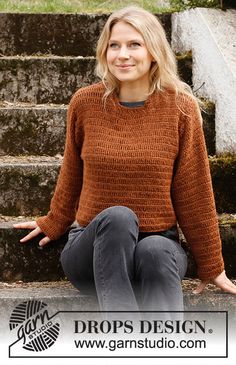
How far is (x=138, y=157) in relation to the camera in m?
2.90

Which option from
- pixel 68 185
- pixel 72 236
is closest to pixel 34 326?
pixel 72 236

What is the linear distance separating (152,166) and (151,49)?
1.52 ft

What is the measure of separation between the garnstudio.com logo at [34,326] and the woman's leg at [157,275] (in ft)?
1.26

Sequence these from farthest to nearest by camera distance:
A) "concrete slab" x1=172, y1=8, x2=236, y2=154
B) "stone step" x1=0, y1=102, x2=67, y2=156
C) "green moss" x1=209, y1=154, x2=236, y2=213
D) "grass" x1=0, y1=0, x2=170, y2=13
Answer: "grass" x1=0, y1=0, x2=170, y2=13, "stone step" x1=0, y1=102, x2=67, y2=156, "concrete slab" x1=172, y1=8, x2=236, y2=154, "green moss" x1=209, y1=154, x2=236, y2=213

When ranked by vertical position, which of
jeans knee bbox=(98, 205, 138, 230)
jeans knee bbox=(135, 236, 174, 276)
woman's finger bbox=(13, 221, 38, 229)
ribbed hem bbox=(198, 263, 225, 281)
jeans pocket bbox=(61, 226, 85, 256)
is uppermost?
jeans knee bbox=(98, 205, 138, 230)

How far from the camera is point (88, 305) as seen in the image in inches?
115

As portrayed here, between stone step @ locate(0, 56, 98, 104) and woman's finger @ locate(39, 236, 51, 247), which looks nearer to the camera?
woman's finger @ locate(39, 236, 51, 247)

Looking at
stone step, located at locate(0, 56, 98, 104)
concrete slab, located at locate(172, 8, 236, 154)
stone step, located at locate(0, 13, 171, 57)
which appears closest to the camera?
concrete slab, located at locate(172, 8, 236, 154)

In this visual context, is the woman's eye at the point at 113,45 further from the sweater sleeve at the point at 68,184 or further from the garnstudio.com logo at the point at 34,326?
the garnstudio.com logo at the point at 34,326

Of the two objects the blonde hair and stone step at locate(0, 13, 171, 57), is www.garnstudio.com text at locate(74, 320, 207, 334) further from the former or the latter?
stone step at locate(0, 13, 171, 57)

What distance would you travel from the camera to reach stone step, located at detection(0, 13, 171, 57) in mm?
4559

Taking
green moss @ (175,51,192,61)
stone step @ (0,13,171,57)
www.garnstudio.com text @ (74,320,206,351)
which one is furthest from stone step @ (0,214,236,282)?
stone step @ (0,13,171,57)

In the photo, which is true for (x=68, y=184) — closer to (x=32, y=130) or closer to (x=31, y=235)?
(x=31, y=235)

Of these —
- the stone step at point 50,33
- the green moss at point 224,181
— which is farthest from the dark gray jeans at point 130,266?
the stone step at point 50,33
